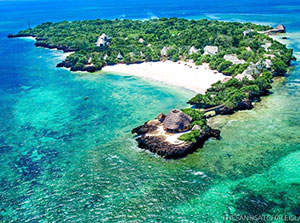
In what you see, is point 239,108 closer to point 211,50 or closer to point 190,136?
point 190,136

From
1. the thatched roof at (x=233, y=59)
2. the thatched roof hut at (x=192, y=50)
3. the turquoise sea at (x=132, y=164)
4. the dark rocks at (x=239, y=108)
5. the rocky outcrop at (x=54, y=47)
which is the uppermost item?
the thatched roof at (x=233, y=59)

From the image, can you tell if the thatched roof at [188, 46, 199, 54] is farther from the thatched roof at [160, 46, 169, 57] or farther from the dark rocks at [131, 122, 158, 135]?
the dark rocks at [131, 122, 158, 135]

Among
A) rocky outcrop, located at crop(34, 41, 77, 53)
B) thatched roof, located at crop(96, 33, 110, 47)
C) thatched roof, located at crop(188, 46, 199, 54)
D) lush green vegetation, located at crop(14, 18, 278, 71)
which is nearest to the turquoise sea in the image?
lush green vegetation, located at crop(14, 18, 278, 71)

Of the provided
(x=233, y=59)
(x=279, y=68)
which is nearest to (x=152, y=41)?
(x=233, y=59)

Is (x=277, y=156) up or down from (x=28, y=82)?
up

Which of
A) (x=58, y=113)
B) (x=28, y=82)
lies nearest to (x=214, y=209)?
(x=58, y=113)

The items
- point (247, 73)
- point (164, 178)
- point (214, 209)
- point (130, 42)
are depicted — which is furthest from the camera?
point (130, 42)

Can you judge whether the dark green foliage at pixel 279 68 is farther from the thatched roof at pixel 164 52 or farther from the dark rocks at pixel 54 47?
the dark rocks at pixel 54 47

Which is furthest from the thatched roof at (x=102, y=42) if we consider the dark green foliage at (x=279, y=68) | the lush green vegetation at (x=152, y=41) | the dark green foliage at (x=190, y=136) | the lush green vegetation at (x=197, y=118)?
the dark green foliage at (x=190, y=136)

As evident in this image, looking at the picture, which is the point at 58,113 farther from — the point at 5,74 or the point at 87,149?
the point at 5,74
